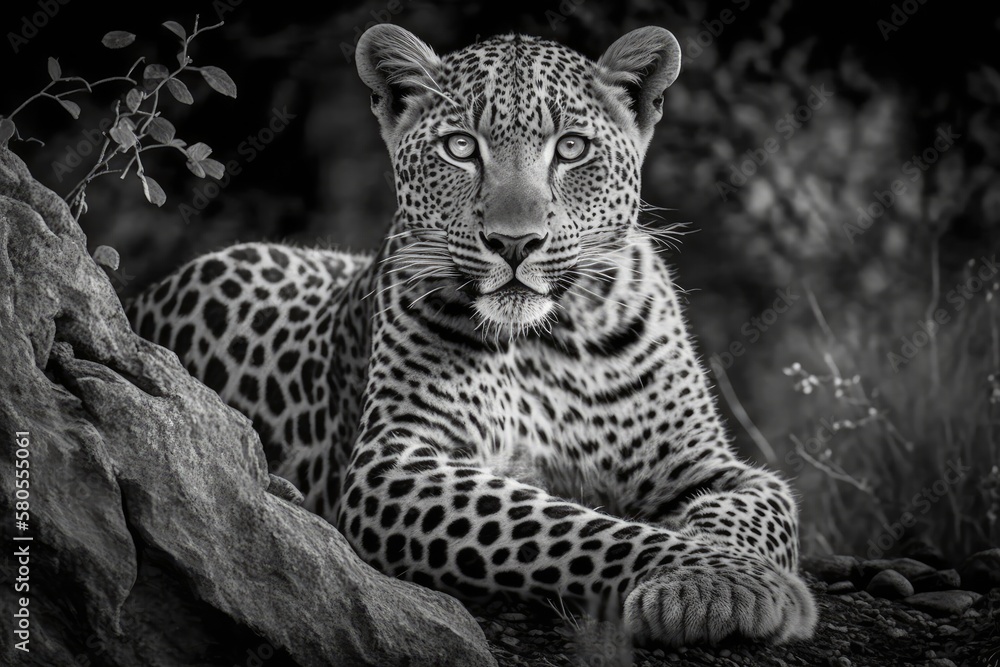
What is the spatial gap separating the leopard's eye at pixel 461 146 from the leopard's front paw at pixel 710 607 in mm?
2370

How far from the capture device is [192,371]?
324 inches

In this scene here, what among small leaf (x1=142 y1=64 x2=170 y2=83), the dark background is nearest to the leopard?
small leaf (x1=142 y1=64 x2=170 y2=83)

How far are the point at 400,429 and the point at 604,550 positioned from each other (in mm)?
1341

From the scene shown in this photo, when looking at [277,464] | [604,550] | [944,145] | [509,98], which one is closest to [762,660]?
[604,550]

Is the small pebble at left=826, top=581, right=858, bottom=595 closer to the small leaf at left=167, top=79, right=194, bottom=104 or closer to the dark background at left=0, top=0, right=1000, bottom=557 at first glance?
the dark background at left=0, top=0, right=1000, bottom=557

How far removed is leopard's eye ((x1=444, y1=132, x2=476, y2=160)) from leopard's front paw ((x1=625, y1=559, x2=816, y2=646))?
7.78 ft

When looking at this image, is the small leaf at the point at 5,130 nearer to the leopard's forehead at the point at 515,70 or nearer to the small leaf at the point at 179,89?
the small leaf at the point at 179,89

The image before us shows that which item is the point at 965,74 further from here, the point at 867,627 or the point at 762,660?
the point at 762,660

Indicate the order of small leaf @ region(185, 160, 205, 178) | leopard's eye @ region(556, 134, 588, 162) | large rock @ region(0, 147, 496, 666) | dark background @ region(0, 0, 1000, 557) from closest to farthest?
large rock @ region(0, 147, 496, 666), small leaf @ region(185, 160, 205, 178), leopard's eye @ region(556, 134, 588, 162), dark background @ region(0, 0, 1000, 557)

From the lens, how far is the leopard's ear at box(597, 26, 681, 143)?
6.66 m

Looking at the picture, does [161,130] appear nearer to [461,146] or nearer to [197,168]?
[197,168]

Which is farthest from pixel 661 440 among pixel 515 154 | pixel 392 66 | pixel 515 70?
pixel 392 66

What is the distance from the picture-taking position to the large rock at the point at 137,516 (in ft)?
13.5

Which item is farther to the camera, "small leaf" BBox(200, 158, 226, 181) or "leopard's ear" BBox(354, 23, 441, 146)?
"leopard's ear" BBox(354, 23, 441, 146)
